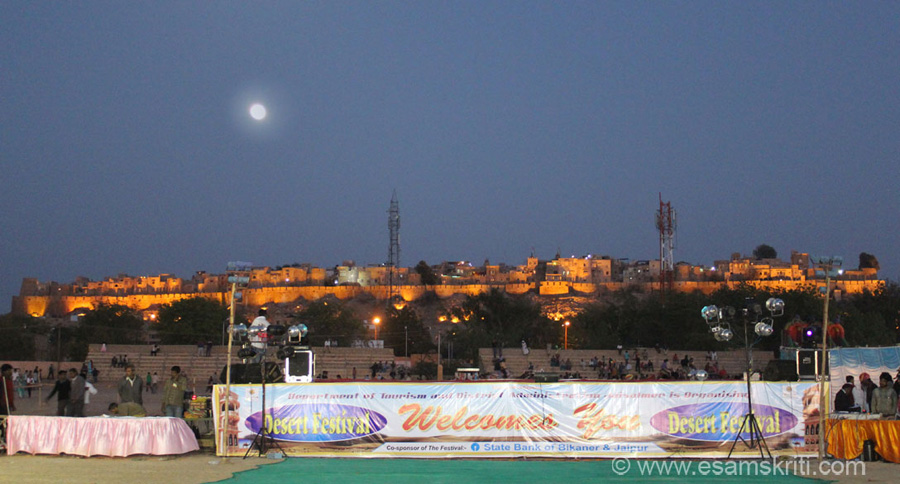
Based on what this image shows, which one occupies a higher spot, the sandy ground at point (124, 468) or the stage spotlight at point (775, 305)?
the stage spotlight at point (775, 305)

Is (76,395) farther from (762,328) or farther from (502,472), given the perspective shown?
(762,328)

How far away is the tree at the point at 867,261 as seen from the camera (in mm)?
163875

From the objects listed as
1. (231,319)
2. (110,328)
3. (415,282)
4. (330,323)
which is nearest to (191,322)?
(110,328)

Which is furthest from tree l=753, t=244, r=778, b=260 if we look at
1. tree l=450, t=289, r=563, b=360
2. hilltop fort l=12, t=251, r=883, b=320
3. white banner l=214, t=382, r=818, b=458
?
white banner l=214, t=382, r=818, b=458

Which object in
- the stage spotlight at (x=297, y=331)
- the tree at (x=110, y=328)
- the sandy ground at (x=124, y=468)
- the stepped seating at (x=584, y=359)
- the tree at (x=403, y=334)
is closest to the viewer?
the sandy ground at (x=124, y=468)

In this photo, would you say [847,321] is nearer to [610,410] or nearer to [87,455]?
[610,410]

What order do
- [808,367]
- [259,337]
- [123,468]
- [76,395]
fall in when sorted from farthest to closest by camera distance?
[76,395] < [259,337] < [808,367] < [123,468]

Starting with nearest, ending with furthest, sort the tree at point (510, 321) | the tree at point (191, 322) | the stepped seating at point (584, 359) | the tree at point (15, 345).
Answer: the stepped seating at point (584, 359) < the tree at point (15, 345) < the tree at point (510, 321) < the tree at point (191, 322)

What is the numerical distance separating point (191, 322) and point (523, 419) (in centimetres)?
7508

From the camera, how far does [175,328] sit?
81250 millimetres

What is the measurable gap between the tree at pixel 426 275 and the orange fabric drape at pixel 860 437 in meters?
151

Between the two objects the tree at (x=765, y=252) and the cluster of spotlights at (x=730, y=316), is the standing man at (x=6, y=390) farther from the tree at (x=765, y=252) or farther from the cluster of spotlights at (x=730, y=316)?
the tree at (x=765, y=252)

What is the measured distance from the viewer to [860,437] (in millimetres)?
12602

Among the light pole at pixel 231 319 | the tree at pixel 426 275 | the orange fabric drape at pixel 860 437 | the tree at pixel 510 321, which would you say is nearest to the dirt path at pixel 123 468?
the light pole at pixel 231 319
